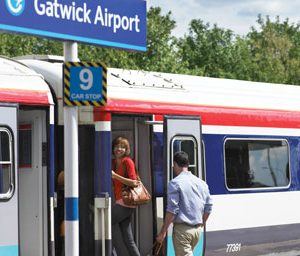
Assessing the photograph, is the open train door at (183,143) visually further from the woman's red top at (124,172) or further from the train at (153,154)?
the woman's red top at (124,172)

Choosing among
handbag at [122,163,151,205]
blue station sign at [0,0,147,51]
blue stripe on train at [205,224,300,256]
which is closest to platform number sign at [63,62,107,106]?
blue station sign at [0,0,147,51]

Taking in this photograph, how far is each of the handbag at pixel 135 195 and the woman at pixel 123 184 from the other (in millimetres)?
65

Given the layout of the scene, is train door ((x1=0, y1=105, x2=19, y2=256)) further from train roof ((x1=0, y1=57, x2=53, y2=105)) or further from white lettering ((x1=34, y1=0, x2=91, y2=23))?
white lettering ((x1=34, y1=0, x2=91, y2=23))

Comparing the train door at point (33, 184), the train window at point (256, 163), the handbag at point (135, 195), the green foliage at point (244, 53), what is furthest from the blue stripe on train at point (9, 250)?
the green foliage at point (244, 53)

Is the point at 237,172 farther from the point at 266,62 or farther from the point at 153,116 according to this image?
the point at 266,62

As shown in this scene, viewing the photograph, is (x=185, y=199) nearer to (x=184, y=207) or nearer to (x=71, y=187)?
(x=184, y=207)

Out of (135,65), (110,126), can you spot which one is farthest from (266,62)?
(110,126)

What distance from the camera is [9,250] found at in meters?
8.88

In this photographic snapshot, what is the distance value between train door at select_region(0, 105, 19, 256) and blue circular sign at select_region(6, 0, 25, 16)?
1.35 meters

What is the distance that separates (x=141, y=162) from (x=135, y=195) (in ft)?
2.47

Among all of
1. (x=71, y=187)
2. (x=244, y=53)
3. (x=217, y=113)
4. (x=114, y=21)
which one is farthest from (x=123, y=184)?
(x=244, y=53)

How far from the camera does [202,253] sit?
1097 centimetres

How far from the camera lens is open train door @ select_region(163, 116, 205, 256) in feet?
34.3

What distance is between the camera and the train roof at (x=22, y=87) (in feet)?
30.0
